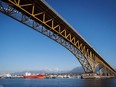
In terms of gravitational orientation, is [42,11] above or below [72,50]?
above

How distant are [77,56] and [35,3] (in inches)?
1301

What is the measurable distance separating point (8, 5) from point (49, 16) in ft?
30.3

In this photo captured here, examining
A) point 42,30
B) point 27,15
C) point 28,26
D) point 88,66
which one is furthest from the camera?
point 88,66

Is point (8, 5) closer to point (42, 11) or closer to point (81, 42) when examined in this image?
point (42, 11)

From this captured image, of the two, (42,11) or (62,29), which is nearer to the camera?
(42,11)

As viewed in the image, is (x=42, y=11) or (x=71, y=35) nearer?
(x=42, y=11)

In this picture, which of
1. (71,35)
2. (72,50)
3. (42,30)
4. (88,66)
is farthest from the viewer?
(88,66)

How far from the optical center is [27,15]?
3219 cm

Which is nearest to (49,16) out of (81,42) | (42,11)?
(42,11)

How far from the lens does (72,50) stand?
56000 mm

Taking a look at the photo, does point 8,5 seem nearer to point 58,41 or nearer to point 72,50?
point 58,41

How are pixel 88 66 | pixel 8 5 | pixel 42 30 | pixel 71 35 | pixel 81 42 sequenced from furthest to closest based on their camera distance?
pixel 88 66, pixel 81 42, pixel 71 35, pixel 42 30, pixel 8 5

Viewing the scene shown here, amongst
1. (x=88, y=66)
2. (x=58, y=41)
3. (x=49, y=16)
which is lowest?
(x=88, y=66)

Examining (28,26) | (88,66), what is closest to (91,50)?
(88,66)
